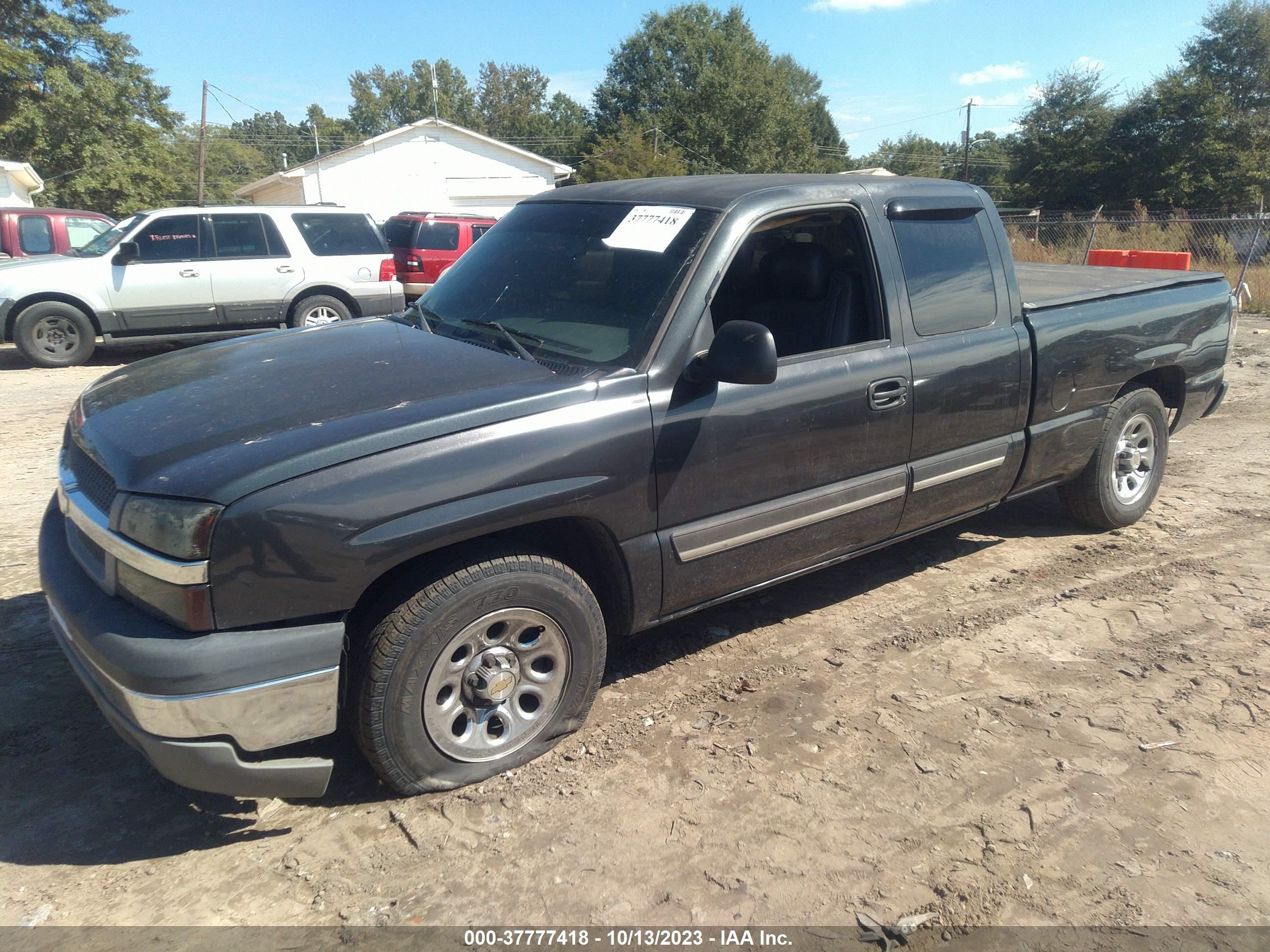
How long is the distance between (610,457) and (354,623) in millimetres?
961

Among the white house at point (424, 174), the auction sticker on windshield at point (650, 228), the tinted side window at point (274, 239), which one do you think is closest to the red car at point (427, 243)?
the tinted side window at point (274, 239)

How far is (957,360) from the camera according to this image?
12.9 feet

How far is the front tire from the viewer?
8.66ft

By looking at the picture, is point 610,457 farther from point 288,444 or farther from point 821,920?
point 821,920

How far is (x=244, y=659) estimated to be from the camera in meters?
2.38

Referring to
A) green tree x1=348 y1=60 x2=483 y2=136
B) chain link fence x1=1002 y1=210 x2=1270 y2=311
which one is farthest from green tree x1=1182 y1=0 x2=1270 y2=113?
green tree x1=348 y1=60 x2=483 y2=136

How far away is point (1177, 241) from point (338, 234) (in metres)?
16.1

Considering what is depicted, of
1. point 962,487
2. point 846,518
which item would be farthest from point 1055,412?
point 846,518

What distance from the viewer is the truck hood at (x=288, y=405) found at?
2.49 metres

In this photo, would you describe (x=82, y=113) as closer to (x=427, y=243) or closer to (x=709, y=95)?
(x=427, y=243)

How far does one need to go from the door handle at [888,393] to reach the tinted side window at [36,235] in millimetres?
14128

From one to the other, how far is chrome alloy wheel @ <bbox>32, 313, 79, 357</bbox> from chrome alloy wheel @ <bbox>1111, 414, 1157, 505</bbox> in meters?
10.9

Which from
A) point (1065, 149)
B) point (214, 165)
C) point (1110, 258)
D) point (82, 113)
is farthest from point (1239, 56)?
point (214, 165)

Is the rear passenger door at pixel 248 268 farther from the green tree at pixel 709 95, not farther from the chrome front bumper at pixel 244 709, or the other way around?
the green tree at pixel 709 95
